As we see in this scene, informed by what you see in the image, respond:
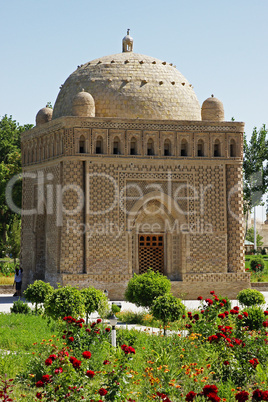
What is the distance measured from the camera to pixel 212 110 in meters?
22.3

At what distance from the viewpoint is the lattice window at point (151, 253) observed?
71.1ft

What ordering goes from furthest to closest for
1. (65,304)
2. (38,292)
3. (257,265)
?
(257,265) → (38,292) → (65,304)

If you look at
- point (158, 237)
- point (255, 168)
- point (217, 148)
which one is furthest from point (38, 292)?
point (255, 168)

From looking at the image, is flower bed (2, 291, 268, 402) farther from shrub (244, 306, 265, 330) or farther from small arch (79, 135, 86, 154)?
small arch (79, 135, 86, 154)

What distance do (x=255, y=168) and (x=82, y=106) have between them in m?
18.5

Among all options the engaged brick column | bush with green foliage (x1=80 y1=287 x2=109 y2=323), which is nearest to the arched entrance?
the engaged brick column

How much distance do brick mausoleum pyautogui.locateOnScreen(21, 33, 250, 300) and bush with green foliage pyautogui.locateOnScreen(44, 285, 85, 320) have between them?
22.0 ft

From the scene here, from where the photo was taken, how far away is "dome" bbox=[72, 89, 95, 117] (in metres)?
20.9

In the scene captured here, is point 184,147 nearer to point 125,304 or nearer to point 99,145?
point 99,145

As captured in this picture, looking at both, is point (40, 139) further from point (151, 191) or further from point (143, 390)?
point (143, 390)

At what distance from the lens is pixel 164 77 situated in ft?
74.0

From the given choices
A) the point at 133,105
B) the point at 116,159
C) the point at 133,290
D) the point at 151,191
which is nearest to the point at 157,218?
the point at 151,191

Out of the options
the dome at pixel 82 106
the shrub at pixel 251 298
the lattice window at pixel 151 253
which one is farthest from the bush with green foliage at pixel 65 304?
the dome at pixel 82 106

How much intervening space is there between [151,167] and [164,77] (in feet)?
11.5
